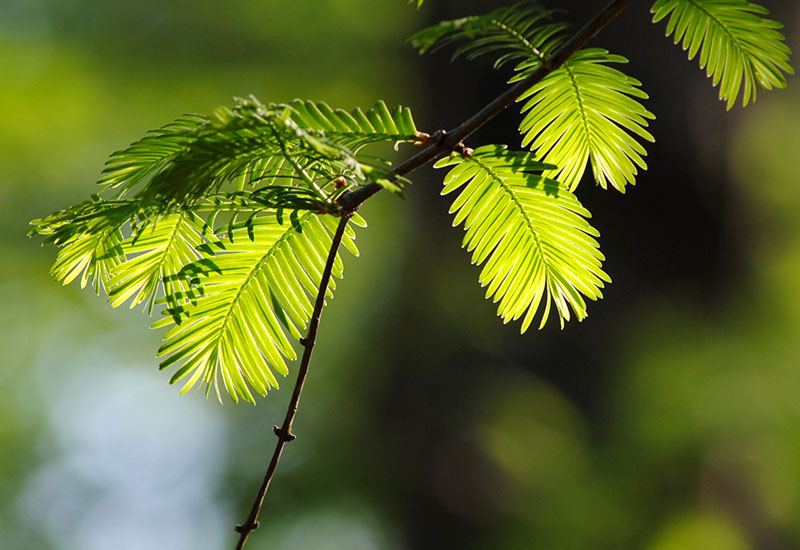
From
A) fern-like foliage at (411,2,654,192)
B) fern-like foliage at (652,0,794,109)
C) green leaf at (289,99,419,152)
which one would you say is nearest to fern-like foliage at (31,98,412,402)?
green leaf at (289,99,419,152)

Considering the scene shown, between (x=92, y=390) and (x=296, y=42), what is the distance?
9.92 ft

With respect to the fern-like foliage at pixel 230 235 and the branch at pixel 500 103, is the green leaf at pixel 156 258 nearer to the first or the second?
the fern-like foliage at pixel 230 235

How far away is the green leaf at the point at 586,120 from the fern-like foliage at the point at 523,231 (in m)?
0.04

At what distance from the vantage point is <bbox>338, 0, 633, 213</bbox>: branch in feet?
1.71

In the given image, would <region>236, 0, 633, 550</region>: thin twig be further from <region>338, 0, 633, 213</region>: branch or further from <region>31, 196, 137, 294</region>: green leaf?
<region>31, 196, 137, 294</region>: green leaf

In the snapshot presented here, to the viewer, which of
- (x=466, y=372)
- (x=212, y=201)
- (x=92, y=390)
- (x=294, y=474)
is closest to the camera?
(x=212, y=201)

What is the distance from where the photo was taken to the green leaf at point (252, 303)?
0.66m

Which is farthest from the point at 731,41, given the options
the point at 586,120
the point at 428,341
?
the point at 428,341

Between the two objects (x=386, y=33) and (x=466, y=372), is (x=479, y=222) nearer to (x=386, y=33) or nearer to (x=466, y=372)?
(x=466, y=372)

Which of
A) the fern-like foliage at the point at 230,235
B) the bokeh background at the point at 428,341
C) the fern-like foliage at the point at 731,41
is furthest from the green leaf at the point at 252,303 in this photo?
the bokeh background at the point at 428,341

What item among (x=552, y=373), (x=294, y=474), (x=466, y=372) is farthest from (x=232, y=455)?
(x=552, y=373)

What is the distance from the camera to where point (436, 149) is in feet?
1.82

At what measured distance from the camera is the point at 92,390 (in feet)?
19.4

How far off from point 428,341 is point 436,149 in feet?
12.2
